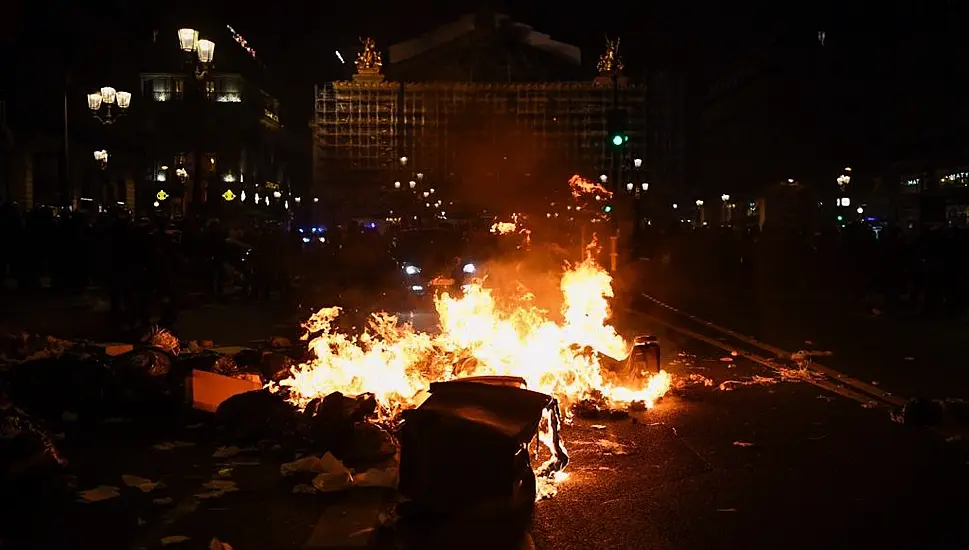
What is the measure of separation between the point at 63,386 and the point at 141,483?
257 centimetres

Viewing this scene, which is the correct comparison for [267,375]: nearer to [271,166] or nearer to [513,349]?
[513,349]

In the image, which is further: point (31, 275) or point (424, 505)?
point (31, 275)

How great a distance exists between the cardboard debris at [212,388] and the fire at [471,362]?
0.37m

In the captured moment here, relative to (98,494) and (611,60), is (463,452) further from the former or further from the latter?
(611,60)

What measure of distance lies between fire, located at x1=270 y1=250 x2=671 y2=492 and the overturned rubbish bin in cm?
219

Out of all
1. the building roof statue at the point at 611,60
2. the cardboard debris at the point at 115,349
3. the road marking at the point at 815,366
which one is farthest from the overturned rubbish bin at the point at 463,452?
the building roof statue at the point at 611,60

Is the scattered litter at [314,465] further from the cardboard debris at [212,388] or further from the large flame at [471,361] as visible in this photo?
the cardboard debris at [212,388]

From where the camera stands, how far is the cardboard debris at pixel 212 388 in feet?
27.7

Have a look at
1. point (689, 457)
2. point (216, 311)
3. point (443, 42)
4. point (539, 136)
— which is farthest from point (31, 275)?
point (443, 42)

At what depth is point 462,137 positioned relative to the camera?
4956 centimetres

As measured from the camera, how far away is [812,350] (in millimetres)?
13727

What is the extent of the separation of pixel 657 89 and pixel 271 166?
43089 mm

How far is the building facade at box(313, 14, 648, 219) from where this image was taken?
46.2 meters

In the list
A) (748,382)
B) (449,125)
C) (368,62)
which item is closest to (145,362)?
(748,382)
